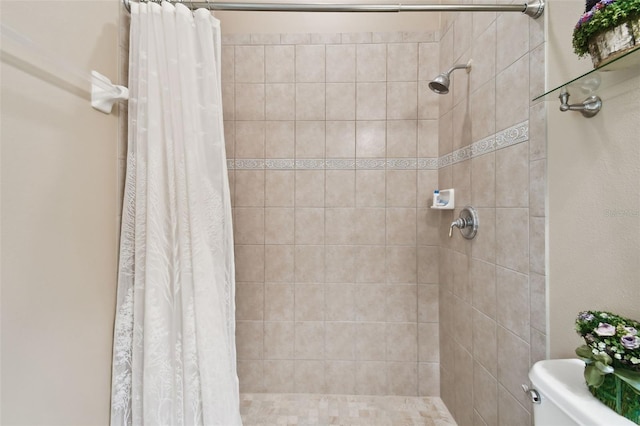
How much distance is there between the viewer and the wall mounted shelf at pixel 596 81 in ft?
2.07

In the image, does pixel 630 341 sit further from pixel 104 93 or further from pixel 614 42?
pixel 104 93

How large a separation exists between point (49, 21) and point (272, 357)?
1811 millimetres

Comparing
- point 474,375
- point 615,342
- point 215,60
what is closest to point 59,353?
point 215,60

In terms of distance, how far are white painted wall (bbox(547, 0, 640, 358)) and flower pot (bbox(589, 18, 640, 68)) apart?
70 mm

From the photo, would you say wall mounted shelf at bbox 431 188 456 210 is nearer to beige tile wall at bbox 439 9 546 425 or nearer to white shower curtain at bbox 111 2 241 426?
beige tile wall at bbox 439 9 546 425

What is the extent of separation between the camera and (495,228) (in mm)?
1187

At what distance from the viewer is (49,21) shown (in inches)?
30.6

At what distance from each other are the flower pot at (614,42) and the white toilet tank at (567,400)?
0.74 m

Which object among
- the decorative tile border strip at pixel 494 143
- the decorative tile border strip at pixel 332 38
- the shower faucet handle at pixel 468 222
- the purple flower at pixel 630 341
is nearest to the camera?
the purple flower at pixel 630 341

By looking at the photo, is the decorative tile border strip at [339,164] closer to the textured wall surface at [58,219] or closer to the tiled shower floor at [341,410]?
the textured wall surface at [58,219]

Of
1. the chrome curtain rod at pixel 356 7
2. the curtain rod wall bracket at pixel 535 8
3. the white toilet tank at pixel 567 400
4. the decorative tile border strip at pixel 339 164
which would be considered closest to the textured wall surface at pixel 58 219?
the chrome curtain rod at pixel 356 7

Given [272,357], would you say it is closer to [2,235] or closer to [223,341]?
[223,341]

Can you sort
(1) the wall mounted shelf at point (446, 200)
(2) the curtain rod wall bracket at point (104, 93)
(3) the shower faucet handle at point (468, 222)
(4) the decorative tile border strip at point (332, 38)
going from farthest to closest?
(4) the decorative tile border strip at point (332, 38)
(1) the wall mounted shelf at point (446, 200)
(3) the shower faucet handle at point (468, 222)
(2) the curtain rod wall bracket at point (104, 93)

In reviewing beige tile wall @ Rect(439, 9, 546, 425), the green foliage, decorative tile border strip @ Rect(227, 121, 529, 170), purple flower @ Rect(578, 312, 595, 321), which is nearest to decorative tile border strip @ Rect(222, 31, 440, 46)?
beige tile wall @ Rect(439, 9, 546, 425)
